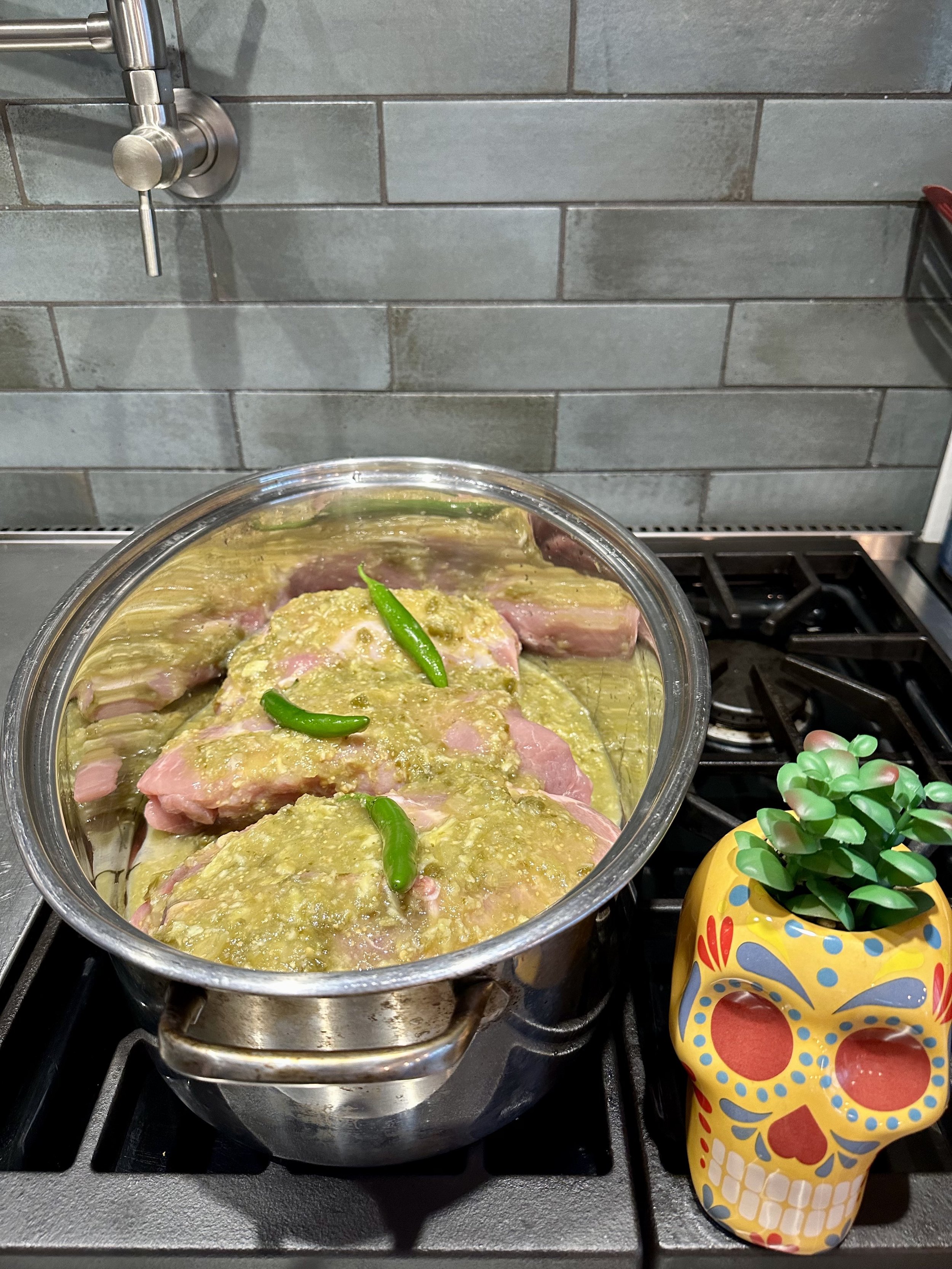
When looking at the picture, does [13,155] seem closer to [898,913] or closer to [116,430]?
[116,430]

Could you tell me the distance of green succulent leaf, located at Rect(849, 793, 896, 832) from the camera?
584 mm

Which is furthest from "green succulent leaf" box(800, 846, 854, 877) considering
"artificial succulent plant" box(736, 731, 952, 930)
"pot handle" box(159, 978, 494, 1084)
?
"pot handle" box(159, 978, 494, 1084)

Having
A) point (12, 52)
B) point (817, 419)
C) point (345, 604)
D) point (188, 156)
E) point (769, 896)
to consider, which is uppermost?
point (12, 52)

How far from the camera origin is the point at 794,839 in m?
0.61

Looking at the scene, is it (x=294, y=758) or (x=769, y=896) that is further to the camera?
(x=294, y=758)

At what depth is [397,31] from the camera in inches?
49.6

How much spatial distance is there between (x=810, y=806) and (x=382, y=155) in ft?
3.97

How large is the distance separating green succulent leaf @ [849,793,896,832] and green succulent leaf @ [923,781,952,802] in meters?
0.03

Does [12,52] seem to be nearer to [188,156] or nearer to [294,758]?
[188,156]

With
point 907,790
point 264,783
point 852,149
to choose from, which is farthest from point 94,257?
point 907,790

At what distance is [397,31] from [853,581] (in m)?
1.18

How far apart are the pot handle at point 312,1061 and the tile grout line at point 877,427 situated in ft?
4.51

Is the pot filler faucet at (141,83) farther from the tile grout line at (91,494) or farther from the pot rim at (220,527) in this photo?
the tile grout line at (91,494)

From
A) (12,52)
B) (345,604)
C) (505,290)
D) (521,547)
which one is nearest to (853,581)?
(521,547)
